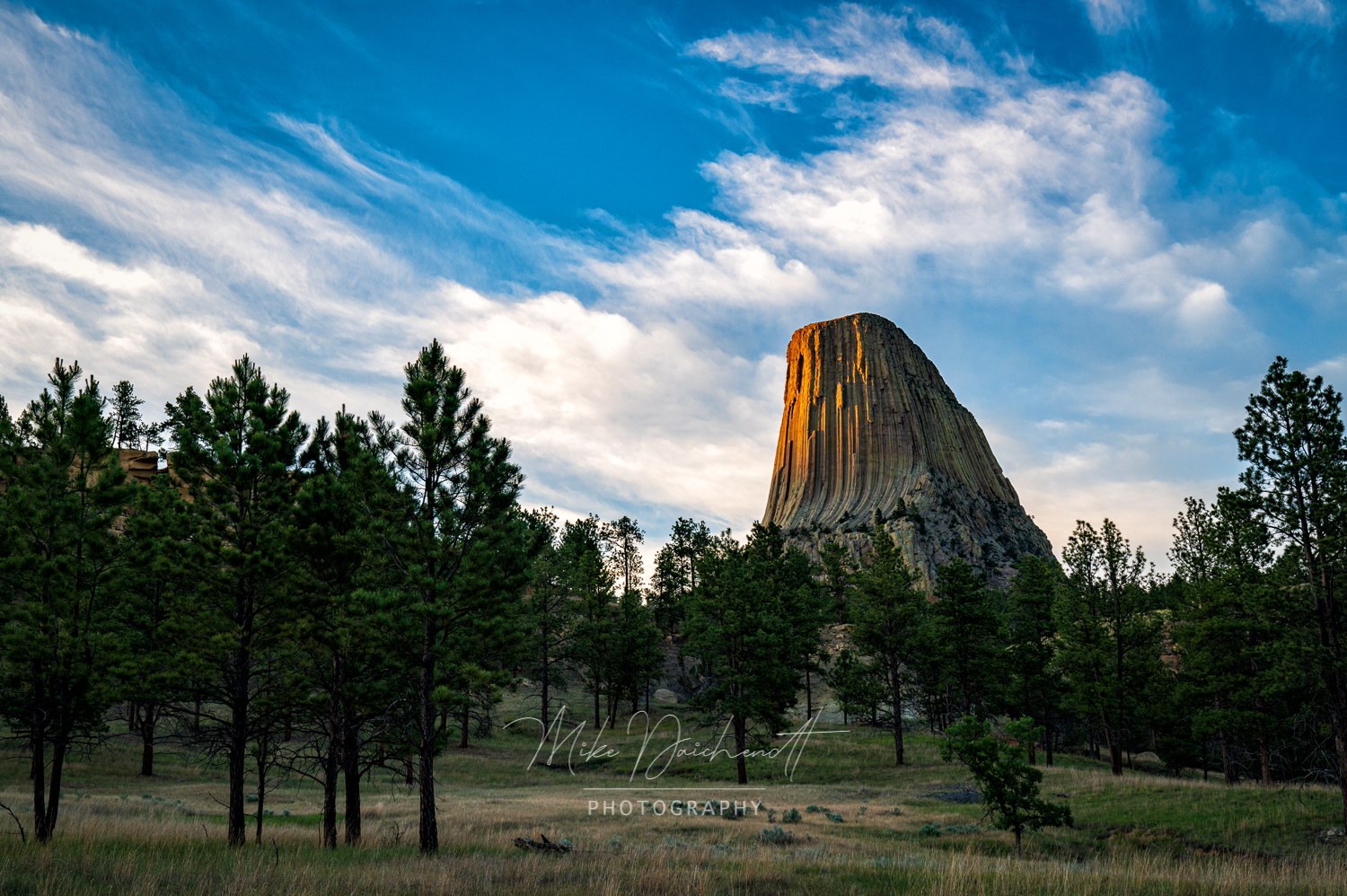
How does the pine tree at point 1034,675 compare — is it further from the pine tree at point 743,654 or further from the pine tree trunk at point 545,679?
the pine tree trunk at point 545,679

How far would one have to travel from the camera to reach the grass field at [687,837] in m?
9.47

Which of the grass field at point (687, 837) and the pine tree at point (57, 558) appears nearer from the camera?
the grass field at point (687, 837)

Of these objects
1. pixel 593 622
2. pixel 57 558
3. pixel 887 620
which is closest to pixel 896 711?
pixel 887 620

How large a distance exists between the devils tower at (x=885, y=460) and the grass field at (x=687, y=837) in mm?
83168

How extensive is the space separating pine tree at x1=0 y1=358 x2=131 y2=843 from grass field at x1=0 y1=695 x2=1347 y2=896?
345cm

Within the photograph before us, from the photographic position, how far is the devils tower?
123312mm

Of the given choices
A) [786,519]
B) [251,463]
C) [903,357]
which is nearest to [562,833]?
[251,463]

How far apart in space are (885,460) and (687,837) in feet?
435

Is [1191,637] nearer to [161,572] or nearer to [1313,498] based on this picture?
[1313,498]

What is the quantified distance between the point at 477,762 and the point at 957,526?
345ft

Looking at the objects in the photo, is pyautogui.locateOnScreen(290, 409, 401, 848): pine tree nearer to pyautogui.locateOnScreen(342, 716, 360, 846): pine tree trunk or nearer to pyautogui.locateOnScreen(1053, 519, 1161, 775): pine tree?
pyautogui.locateOnScreen(342, 716, 360, 846): pine tree trunk

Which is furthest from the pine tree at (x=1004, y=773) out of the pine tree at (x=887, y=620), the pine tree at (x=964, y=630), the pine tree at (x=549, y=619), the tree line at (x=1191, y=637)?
the pine tree at (x=549, y=619)

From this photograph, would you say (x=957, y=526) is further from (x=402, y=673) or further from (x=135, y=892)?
(x=135, y=892)

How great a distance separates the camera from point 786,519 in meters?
146
